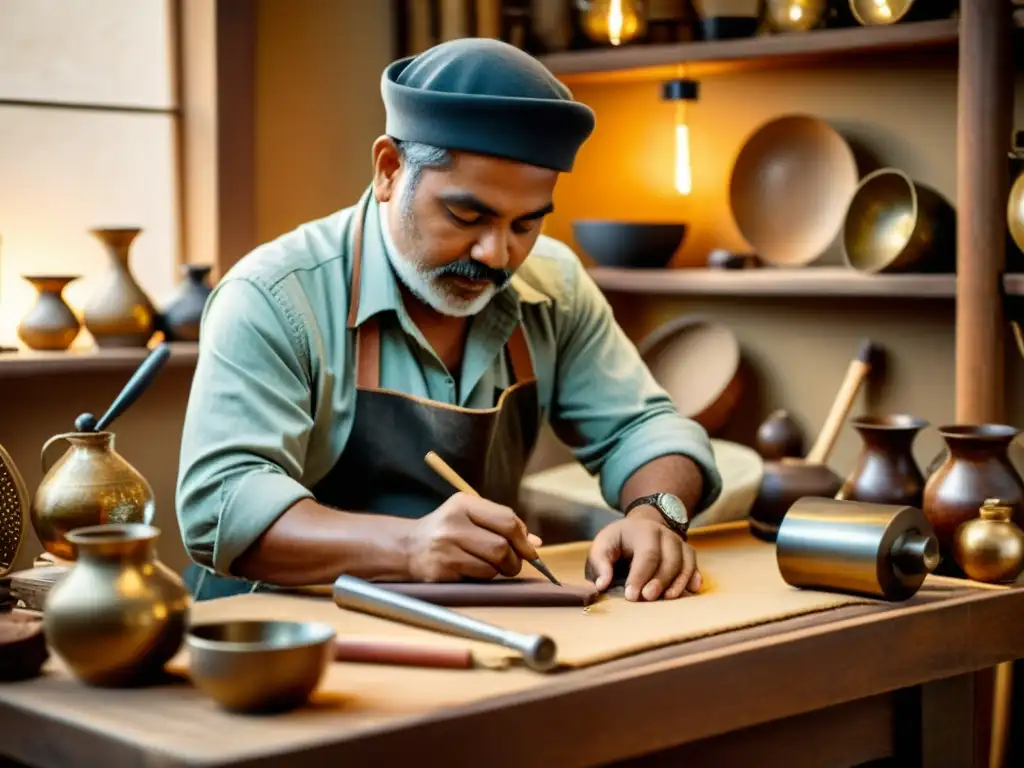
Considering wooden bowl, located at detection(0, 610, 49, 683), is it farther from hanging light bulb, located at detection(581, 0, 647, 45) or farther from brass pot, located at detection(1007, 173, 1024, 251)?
hanging light bulb, located at detection(581, 0, 647, 45)

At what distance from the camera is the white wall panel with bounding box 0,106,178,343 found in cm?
400

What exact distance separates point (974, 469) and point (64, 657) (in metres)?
1.62

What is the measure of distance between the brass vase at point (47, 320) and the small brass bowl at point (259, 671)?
231 centimetres

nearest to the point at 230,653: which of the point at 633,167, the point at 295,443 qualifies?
the point at 295,443

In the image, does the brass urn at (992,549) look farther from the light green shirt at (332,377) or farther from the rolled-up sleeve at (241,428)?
the rolled-up sleeve at (241,428)

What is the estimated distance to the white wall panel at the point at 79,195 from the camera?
157 inches

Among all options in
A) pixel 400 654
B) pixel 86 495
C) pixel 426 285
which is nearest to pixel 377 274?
pixel 426 285

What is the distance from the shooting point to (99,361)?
384 centimetres

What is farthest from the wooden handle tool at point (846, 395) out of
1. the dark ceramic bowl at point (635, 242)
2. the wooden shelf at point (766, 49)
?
the wooden shelf at point (766, 49)

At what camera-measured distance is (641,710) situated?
186cm

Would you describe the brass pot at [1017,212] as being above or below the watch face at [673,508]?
above

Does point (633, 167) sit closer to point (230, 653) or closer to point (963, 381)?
point (963, 381)

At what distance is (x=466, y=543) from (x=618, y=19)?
8.08 ft

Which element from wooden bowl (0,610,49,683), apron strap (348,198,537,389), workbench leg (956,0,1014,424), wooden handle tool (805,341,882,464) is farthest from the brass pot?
wooden bowl (0,610,49,683)
